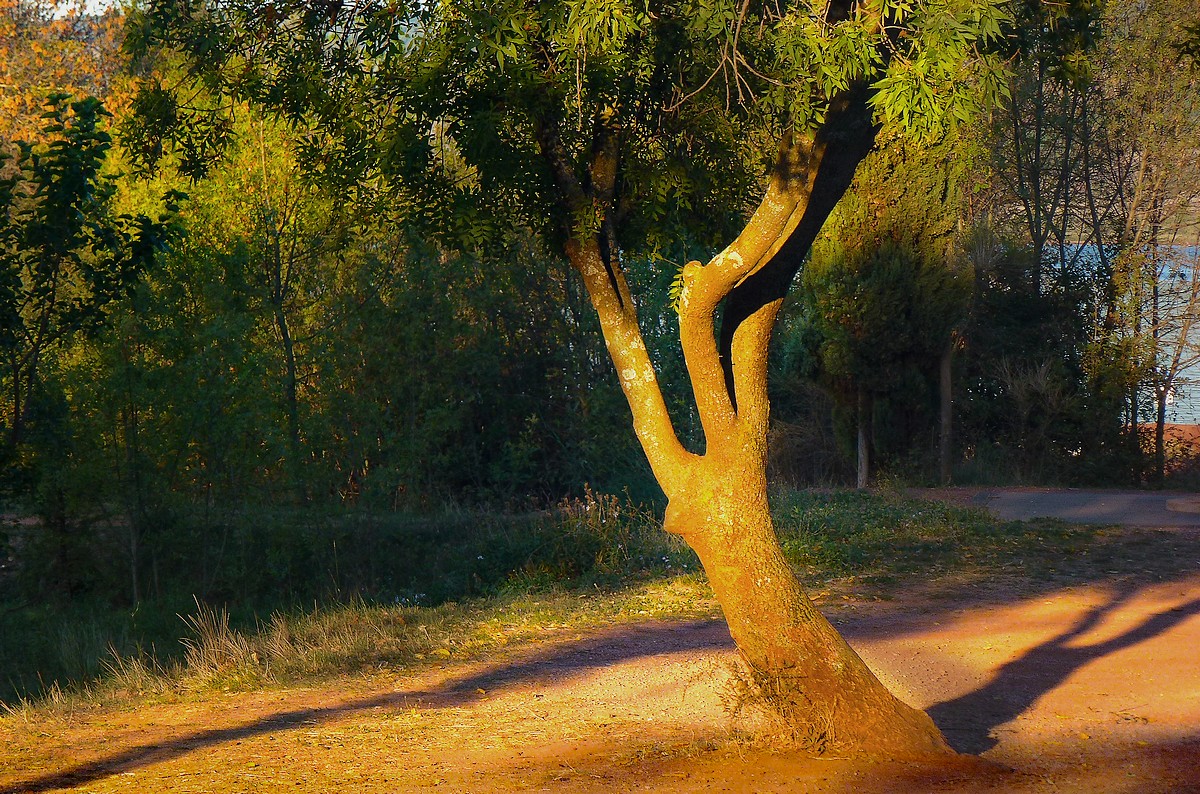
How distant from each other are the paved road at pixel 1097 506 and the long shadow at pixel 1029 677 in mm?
4704

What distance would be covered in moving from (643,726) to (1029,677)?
2.88 m

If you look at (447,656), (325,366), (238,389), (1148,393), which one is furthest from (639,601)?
(1148,393)

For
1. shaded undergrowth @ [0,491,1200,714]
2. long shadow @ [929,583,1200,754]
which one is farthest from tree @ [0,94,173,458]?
long shadow @ [929,583,1200,754]

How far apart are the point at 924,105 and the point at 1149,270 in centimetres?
1672

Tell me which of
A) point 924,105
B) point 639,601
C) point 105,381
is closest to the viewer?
point 924,105

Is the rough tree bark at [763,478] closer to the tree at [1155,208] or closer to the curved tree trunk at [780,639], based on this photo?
Answer: the curved tree trunk at [780,639]

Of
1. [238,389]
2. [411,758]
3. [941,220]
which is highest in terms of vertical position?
[941,220]

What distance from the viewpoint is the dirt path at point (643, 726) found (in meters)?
5.55

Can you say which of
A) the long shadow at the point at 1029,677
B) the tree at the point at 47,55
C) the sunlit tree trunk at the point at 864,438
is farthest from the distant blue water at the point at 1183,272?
the tree at the point at 47,55

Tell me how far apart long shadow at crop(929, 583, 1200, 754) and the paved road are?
470 centimetres

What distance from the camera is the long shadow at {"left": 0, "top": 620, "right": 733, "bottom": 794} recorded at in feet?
19.2

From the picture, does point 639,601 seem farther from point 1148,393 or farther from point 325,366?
point 1148,393

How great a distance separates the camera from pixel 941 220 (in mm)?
18047

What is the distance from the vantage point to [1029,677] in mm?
7680
